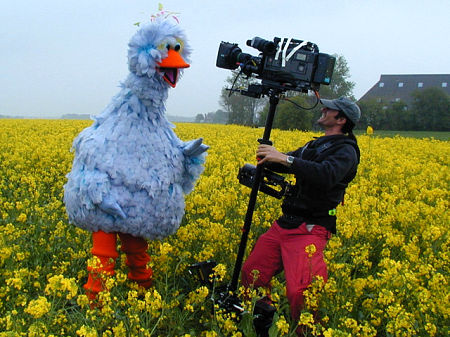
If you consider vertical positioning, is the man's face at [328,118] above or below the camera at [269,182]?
above

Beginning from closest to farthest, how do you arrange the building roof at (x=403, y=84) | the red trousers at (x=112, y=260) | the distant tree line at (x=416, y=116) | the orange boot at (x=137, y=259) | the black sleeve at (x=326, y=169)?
the red trousers at (x=112, y=260) < the black sleeve at (x=326, y=169) < the orange boot at (x=137, y=259) < the distant tree line at (x=416, y=116) < the building roof at (x=403, y=84)

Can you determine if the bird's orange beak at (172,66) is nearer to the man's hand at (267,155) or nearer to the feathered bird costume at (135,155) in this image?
the feathered bird costume at (135,155)

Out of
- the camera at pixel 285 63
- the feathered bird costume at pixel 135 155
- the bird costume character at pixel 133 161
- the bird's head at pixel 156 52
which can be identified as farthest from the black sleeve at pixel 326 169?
the bird's head at pixel 156 52

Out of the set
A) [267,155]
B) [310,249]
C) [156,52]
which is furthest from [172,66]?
[310,249]

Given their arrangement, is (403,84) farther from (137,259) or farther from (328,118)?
(137,259)

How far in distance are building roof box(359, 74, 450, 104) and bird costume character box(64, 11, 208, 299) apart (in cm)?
5806

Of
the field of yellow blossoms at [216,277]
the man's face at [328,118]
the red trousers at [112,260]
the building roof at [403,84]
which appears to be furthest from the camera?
the building roof at [403,84]

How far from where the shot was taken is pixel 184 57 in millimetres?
2793

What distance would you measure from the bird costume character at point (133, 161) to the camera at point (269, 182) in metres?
0.40

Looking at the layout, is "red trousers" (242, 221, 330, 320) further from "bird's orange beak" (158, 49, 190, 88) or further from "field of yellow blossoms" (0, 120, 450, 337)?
"bird's orange beak" (158, 49, 190, 88)

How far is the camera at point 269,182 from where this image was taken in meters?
2.73

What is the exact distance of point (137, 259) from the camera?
9.62 ft

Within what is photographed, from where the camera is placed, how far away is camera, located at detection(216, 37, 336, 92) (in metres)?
2.40

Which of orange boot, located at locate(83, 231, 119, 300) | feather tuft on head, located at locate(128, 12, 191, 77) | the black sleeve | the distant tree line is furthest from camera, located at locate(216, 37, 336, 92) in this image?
the distant tree line
